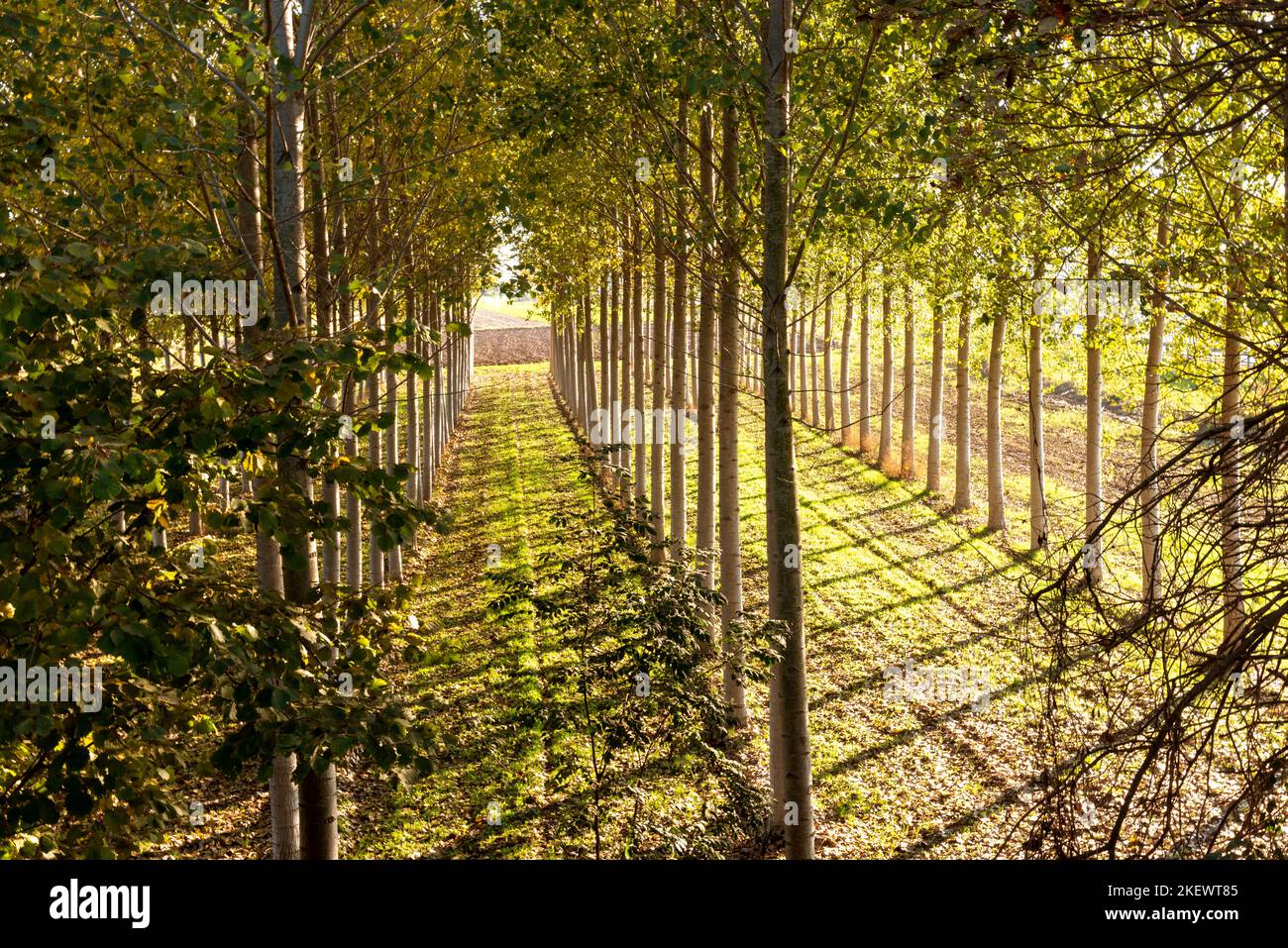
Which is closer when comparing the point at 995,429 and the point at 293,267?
the point at 293,267

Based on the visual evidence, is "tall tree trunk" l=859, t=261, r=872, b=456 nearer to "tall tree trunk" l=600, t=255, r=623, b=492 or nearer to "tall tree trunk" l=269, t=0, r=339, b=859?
"tall tree trunk" l=600, t=255, r=623, b=492

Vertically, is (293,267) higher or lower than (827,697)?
higher

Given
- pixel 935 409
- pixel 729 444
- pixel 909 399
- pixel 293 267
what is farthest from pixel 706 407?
pixel 909 399

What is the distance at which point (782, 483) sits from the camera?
8.06m

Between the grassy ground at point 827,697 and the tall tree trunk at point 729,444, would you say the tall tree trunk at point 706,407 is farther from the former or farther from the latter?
the grassy ground at point 827,697

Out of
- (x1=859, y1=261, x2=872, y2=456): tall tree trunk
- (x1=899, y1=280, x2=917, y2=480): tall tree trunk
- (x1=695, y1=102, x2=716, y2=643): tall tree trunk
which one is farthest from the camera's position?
(x1=859, y1=261, x2=872, y2=456): tall tree trunk

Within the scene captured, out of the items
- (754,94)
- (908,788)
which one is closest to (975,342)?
(908,788)

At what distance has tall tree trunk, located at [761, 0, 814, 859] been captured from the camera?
7.96 m

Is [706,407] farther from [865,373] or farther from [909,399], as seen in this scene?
[909,399]

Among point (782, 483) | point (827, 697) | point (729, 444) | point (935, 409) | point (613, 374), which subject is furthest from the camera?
point (613, 374)

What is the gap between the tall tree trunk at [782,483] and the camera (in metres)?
7.96

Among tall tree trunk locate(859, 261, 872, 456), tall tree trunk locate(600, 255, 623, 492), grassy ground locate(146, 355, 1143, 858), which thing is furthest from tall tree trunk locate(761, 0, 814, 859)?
tall tree trunk locate(859, 261, 872, 456)

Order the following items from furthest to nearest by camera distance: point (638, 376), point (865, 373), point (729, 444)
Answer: point (865, 373) → point (638, 376) → point (729, 444)

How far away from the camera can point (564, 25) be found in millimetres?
14914
